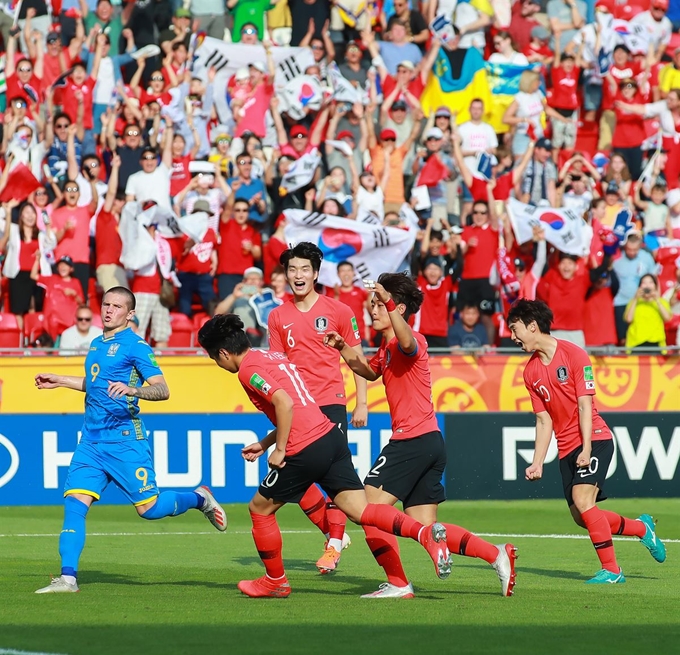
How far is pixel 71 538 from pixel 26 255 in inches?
377

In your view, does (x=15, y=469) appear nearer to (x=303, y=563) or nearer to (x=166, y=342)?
(x=166, y=342)

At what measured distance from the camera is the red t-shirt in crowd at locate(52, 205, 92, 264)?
17969 millimetres

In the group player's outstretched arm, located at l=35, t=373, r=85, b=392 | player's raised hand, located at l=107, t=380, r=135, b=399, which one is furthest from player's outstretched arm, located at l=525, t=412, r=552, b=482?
player's outstretched arm, located at l=35, t=373, r=85, b=392

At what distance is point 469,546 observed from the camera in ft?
27.0

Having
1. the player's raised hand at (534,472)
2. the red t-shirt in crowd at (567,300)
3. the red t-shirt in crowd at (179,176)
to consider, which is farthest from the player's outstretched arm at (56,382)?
the red t-shirt in crowd at (567,300)

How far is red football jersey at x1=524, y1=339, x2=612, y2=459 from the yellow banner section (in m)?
6.50

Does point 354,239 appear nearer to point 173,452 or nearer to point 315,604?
point 173,452

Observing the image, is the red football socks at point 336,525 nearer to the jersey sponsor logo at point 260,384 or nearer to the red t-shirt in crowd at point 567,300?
the jersey sponsor logo at point 260,384

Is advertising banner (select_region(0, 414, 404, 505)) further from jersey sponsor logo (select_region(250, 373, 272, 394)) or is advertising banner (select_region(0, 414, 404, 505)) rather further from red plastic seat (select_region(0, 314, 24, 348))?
jersey sponsor logo (select_region(250, 373, 272, 394))

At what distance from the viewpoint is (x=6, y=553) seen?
38.8 ft

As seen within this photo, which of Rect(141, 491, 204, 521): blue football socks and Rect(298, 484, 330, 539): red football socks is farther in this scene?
Rect(298, 484, 330, 539): red football socks

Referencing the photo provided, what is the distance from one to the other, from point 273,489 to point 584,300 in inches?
430
